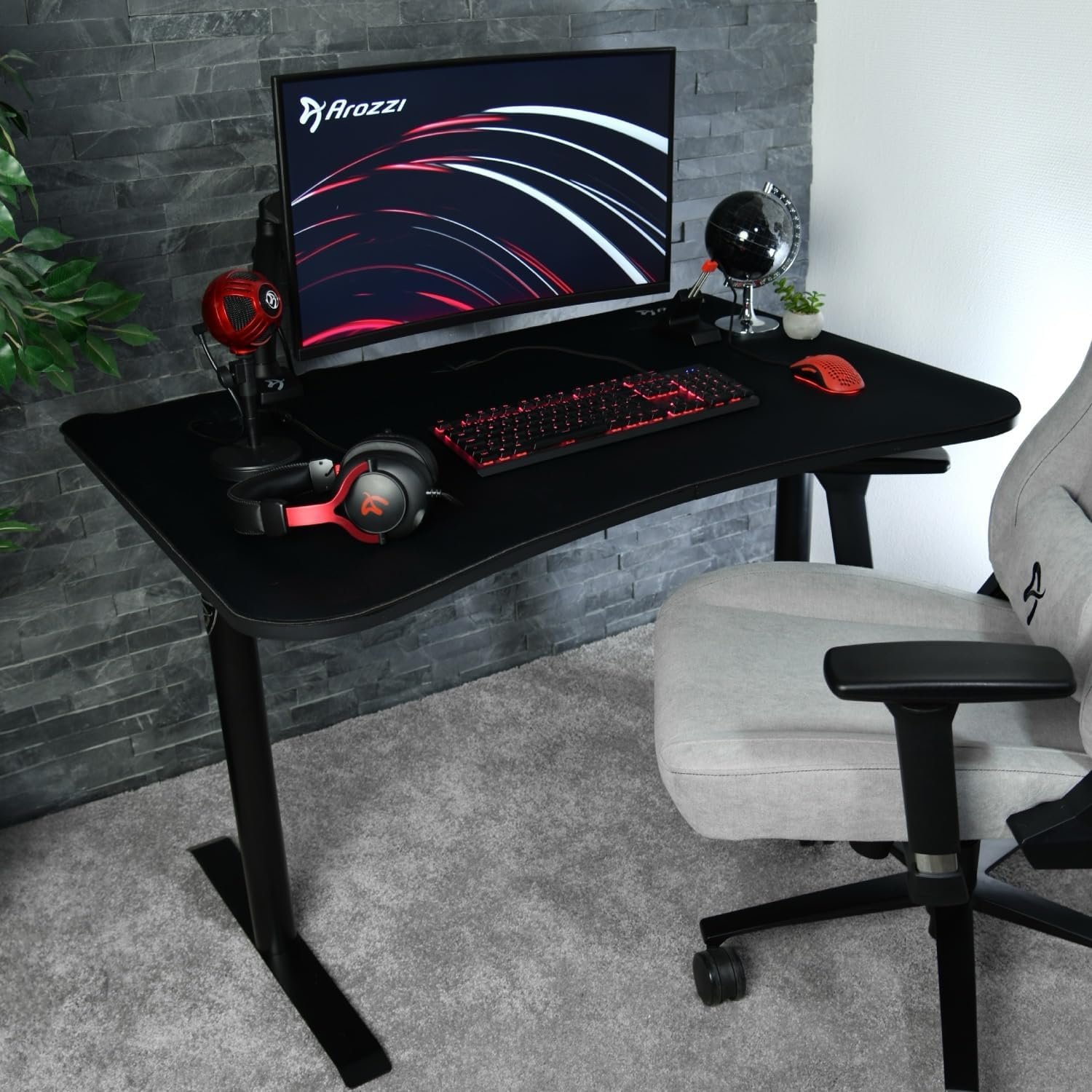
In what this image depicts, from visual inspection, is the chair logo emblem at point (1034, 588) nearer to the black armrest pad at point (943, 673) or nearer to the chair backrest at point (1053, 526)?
the chair backrest at point (1053, 526)

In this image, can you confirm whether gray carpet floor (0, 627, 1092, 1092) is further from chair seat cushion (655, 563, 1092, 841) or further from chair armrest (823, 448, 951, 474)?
chair armrest (823, 448, 951, 474)

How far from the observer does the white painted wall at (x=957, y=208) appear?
7.10 feet

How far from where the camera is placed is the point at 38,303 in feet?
5.46

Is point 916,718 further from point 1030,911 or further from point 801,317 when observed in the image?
point 801,317

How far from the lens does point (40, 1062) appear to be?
1.74m

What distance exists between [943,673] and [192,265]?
1373 millimetres

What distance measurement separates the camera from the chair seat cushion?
141cm

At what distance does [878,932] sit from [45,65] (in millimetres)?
1774

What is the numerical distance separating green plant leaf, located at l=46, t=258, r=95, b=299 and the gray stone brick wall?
0.24 meters

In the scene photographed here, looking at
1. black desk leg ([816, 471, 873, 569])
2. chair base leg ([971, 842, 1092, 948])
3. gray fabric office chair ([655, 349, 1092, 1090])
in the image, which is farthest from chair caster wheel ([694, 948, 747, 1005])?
black desk leg ([816, 471, 873, 569])

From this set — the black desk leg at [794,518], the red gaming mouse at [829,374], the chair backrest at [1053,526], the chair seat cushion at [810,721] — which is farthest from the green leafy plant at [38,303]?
the chair backrest at [1053,526]

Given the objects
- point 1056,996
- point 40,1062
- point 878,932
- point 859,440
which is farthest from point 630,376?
point 40,1062

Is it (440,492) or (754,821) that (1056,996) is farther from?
(440,492)

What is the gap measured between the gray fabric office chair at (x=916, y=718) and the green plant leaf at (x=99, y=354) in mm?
860
